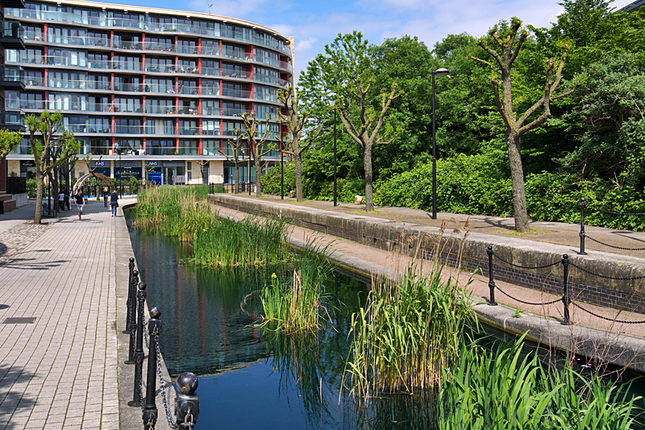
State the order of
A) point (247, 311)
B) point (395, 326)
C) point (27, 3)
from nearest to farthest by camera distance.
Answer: point (395, 326) → point (247, 311) → point (27, 3)

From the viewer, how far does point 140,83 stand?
62906mm

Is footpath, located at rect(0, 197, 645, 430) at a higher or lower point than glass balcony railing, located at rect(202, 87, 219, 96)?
lower

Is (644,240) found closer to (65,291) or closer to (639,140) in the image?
(639,140)

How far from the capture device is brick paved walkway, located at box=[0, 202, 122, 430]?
4191mm

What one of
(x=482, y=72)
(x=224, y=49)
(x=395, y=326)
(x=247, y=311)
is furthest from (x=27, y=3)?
(x=395, y=326)

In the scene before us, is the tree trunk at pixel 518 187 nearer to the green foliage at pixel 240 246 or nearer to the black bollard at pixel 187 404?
the green foliage at pixel 240 246

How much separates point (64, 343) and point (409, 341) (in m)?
3.88

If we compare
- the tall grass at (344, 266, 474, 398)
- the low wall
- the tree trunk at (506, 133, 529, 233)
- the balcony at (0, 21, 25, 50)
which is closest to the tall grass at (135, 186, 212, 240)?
the low wall

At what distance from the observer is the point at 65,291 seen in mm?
8828

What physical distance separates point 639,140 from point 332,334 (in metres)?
10.7

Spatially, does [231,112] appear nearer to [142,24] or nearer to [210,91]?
[210,91]

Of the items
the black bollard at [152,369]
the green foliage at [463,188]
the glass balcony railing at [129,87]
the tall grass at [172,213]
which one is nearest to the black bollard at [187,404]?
the black bollard at [152,369]

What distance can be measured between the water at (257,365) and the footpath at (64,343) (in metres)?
0.85

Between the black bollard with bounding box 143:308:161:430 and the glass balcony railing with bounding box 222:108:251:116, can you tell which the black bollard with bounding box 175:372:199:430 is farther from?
the glass balcony railing with bounding box 222:108:251:116
